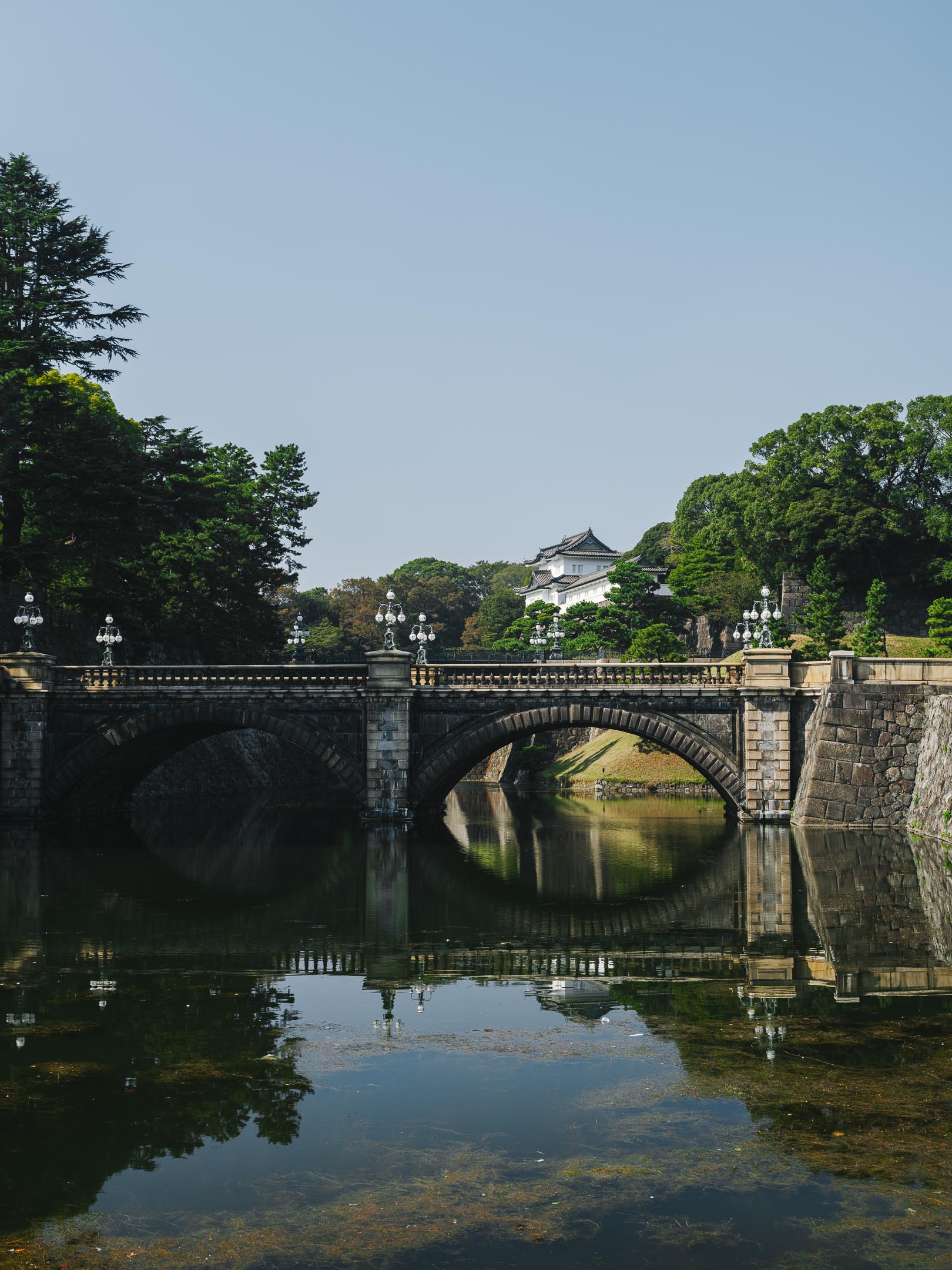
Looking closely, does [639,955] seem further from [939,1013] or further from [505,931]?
[939,1013]

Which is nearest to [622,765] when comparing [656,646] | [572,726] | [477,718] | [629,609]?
[656,646]

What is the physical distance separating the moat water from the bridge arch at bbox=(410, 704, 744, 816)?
45.7ft

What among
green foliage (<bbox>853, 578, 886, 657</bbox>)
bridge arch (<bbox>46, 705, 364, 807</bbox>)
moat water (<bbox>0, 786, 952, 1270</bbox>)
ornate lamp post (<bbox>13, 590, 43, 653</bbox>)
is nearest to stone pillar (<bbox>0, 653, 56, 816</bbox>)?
bridge arch (<bbox>46, 705, 364, 807</bbox>)

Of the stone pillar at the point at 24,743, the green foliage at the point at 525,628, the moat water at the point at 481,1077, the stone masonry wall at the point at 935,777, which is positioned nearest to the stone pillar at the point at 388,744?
the stone pillar at the point at 24,743

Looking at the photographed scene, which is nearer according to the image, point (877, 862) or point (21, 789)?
point (877, 862)

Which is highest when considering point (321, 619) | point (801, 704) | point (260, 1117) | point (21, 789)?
point (321, 619)

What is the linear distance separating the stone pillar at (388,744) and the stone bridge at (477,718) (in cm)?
5

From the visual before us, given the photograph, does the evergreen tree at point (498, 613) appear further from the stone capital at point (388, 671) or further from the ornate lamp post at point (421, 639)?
the stone capital at point (388, 671)

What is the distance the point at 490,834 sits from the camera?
45219 millimetres

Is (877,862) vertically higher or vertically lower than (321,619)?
lower

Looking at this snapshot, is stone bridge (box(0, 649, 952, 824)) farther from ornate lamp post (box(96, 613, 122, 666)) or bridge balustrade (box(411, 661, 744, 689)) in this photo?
ornate lamp post (box(96, 613, 122, 666))

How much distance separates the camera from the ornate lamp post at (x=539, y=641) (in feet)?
171

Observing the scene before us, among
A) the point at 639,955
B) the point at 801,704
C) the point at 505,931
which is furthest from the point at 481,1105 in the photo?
the point at 801,704

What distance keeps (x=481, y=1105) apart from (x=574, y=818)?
39.6 m
